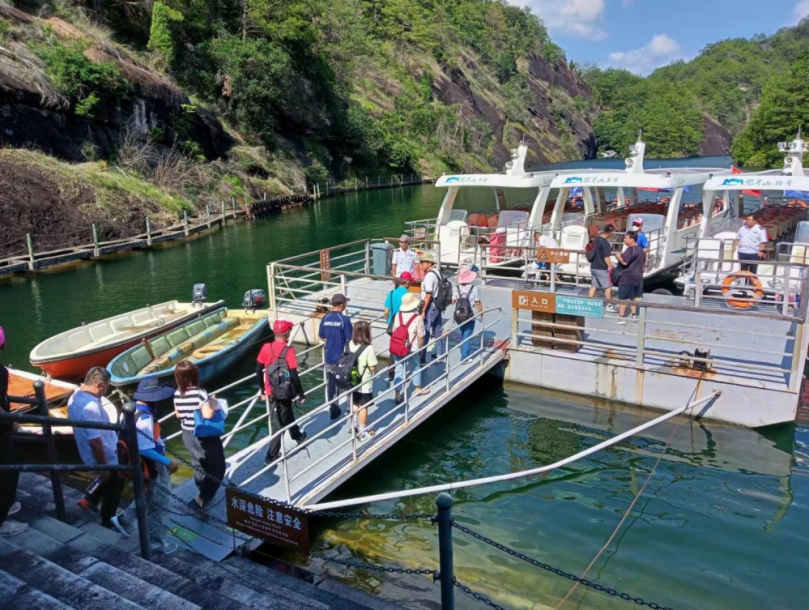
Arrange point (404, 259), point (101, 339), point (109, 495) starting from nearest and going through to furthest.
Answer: point (109, 495) < point (404, 259) < point (101, 339)

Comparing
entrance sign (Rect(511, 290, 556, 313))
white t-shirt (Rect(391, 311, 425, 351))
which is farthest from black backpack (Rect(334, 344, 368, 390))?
entrance sign (Rect(511, 290, 556, 313))

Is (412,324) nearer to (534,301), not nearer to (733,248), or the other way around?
(534,301)

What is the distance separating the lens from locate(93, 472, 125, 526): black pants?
19.8 feet

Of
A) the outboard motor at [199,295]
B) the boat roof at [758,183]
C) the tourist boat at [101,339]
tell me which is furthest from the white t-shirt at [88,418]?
the boat roof at [758,183]

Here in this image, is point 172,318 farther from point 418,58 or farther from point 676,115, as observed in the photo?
point 676,115

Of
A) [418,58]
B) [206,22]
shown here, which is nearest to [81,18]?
[206,22]

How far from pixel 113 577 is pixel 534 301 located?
893cm

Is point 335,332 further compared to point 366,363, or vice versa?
point 335,332

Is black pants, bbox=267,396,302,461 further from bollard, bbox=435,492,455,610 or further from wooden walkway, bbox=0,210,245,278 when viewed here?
wooden walkway, bbox=0,210,245,278

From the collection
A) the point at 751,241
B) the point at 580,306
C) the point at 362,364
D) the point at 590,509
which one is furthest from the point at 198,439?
the point at 751,241

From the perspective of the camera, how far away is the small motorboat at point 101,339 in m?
12.9

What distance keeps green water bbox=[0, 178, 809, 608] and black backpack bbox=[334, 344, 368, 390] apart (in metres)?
1.57

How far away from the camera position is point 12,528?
515cm

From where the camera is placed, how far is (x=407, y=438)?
36.0 ft
